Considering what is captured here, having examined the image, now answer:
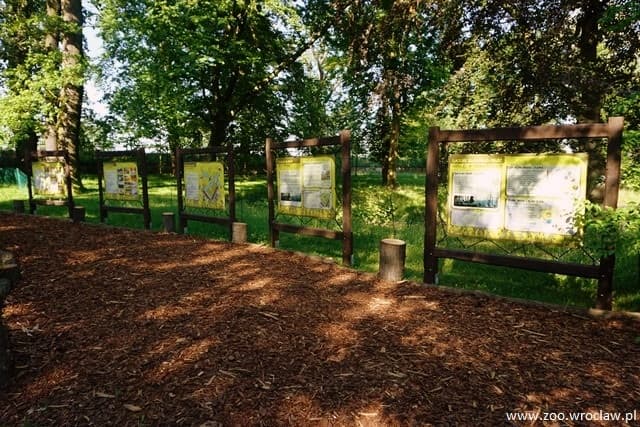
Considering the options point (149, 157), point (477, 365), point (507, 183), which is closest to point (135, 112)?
point (507, 183)

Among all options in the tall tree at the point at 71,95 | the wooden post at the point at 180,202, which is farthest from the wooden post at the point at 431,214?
the tall tree at the point at 71,95

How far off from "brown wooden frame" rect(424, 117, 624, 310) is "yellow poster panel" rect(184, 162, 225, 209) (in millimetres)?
4925

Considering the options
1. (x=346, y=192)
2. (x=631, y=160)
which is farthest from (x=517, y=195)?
(x=346, y=192)

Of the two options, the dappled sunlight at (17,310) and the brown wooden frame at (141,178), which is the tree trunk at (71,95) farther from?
the dappled sunlight at (17,310)

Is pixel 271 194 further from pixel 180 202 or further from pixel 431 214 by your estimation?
pixel 431 214

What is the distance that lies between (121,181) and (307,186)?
595 centimetres

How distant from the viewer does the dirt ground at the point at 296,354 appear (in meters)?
2.79

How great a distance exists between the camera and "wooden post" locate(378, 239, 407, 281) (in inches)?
218

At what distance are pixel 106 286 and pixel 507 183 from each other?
5.47 metres

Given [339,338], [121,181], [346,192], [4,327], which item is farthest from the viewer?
[121,181]

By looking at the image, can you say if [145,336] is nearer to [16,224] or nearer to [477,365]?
[477,365]

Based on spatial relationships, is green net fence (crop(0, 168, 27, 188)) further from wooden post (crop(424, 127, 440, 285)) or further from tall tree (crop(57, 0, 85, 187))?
wooden post (crop(424, 127, 440, 285))

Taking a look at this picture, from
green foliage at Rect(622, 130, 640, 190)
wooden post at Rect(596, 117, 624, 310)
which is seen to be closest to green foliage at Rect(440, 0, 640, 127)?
green foliage at Rect(622, 130, 640, 190)

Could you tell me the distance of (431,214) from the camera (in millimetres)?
5496
